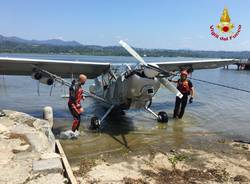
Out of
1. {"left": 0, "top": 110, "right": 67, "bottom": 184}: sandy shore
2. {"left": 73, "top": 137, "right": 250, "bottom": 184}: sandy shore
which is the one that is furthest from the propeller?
{"left": 0, "top": 110, "right": 67, "bottom": 184}: sandy shore

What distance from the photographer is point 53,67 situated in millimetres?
11227

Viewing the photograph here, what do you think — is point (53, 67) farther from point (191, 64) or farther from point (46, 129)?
point (191, 64)

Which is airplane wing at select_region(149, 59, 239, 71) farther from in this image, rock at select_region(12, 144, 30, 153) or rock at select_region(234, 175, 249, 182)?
rock at select_region(12, 144, 30, 153)

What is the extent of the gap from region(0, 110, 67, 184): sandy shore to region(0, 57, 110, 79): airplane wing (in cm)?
293

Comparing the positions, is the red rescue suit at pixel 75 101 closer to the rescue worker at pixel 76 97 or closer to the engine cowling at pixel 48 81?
the rescue worker at pixel 76 97

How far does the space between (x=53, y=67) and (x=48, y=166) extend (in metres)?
6.63

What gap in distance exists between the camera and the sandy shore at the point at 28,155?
487 cm

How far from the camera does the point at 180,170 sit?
19.9 feet

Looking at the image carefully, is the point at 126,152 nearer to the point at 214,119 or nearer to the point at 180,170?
the point at 180,170

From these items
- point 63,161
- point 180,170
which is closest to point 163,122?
point 180,170

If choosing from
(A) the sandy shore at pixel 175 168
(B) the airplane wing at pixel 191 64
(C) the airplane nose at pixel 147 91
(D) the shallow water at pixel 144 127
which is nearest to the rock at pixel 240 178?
(A) the sandy shore at pixel 175 168

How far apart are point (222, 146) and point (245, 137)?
1514 mm

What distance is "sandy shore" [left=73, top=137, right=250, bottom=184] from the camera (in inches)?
220

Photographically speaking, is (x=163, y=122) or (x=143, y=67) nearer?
(x=143, y=67)
